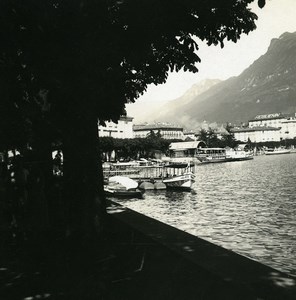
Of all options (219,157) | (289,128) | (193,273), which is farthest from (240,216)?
(289,128)

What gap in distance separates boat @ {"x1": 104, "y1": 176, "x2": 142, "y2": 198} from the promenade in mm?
21876

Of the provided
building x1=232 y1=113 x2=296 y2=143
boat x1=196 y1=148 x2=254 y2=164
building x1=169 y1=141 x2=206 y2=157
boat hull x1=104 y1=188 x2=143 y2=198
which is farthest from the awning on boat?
building x1=232 y1=113 x2=296 y2=143

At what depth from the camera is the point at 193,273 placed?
5984 mm

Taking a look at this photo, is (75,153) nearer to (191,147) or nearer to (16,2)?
(16,2)

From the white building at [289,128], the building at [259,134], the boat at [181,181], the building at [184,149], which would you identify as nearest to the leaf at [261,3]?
the boat at [181,181]

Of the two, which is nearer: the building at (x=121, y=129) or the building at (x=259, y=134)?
the building at (x=121, y=129)

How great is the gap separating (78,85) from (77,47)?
0.59 metres

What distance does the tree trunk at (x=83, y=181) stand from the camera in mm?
7254

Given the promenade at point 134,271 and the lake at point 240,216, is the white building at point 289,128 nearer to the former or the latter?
the lake at point 240,216

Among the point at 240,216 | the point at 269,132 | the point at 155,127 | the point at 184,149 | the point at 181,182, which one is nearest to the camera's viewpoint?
the point at 240,216

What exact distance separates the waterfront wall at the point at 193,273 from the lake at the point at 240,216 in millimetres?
4899

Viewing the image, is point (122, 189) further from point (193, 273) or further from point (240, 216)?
point (193, 273)

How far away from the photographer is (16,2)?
4.60 m

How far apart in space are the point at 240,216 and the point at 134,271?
50.9 ft
